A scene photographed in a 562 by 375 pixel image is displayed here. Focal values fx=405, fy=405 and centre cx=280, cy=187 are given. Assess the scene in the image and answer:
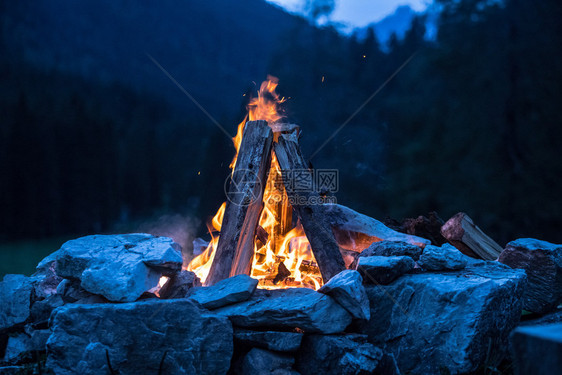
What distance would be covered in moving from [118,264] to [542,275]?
10.0ft

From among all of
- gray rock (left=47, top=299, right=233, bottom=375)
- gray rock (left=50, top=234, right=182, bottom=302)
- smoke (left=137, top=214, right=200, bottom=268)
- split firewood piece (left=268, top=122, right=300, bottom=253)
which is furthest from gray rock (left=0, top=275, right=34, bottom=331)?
smoke (left=137, top=214, right=200, bottom=268)

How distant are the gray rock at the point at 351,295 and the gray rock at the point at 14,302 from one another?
2.07 metres

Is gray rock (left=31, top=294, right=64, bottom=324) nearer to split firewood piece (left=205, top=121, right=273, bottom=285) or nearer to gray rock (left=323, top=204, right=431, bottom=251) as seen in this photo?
split firewood piece (left=205, top=121, right=273, bottom=285)

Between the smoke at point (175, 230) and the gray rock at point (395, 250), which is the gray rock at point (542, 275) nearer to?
the gray rock at point (395, 250)

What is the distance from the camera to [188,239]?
5.86 metres

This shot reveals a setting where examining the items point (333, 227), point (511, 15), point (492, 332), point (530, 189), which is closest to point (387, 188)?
point (530, 189)

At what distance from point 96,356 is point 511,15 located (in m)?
9.73

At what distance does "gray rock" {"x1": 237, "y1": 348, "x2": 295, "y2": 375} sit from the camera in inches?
85.3

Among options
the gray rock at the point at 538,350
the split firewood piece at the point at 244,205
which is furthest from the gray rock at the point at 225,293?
the gray rock at the point at 538,350

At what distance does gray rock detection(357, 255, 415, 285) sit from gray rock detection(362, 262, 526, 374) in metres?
0.05

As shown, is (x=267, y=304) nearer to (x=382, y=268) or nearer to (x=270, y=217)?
(x=382, y=268)

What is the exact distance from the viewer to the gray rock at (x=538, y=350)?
3.94 feet

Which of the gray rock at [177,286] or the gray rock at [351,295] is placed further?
the gray rock at [177,286]

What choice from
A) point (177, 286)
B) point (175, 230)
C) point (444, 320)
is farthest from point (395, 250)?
point (175, 230)
